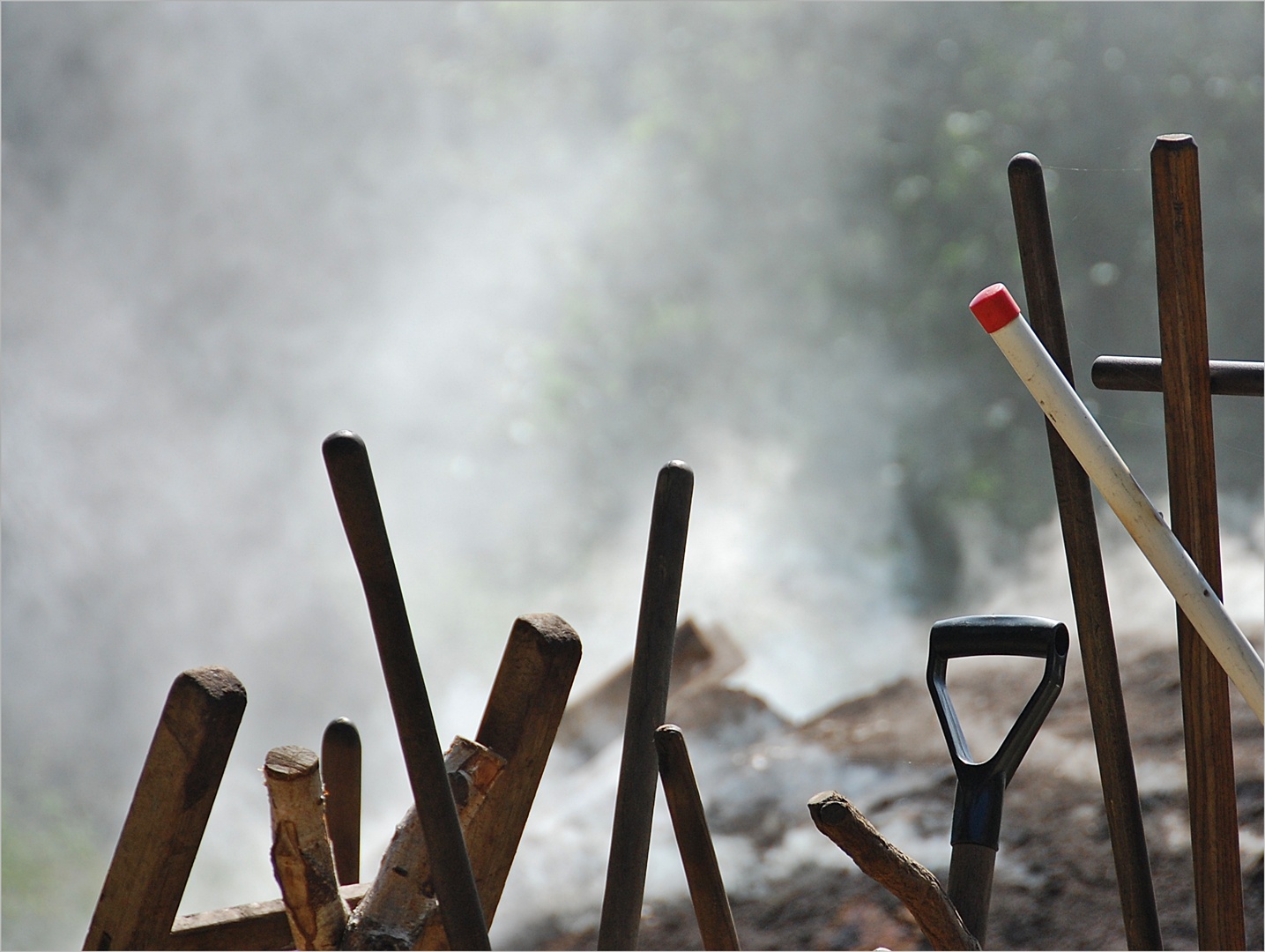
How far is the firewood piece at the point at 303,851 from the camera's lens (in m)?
0.63

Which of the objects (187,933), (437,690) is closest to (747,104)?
(437,690)

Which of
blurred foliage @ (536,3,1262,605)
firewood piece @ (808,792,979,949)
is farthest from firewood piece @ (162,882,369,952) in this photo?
blurred foliage @ (536,3,1262,605)

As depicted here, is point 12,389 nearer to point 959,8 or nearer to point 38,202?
point 38,202

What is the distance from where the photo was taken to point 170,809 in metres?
0.63

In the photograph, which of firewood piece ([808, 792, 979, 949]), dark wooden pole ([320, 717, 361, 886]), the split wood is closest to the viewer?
firewood piece ([808, 792, 979, 949])

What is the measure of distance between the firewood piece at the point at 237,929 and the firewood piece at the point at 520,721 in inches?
5.9

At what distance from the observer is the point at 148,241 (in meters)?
2.55

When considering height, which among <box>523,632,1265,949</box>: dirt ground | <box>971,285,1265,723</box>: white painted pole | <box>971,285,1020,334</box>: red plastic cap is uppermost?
<box>971,285,1020,334</box>: red plastic cap

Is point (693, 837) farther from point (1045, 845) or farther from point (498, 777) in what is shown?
point (1045, 845)

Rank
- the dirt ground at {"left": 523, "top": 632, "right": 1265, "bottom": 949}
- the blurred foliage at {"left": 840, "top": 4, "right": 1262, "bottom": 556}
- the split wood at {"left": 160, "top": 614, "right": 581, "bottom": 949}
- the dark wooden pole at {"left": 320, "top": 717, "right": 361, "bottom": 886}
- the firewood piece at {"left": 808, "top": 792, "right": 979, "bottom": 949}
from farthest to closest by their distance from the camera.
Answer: the blurred foliage at {"left": 840, "top": 4, "right": 1262, "bottom": 556} < the dirt ground at {"left": 523, "top": 632, "right": 1265, "bottom": 949} < the dark wooden pole at {"left": 320, "top": 717, "right": 361, "bottom": 886} < the split wood at {"left": 160, "top": 614, "right": 581, "bottom": 949} < the firewood piece at {"left": 808, "top": 792, "right": 979, "bottom": 949}

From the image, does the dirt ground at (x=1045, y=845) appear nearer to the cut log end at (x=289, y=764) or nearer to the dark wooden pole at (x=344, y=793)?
the dark wooden pole at (x=344, y=793)

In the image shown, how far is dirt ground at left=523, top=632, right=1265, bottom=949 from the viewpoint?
5.01ft

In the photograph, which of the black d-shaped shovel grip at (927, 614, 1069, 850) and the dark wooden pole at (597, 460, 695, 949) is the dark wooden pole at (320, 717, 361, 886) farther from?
the black d-shaped shovel grip at (927, 614, 1069, 850)

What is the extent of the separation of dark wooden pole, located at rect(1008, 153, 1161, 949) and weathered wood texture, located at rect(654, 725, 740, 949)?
0.26 metres
